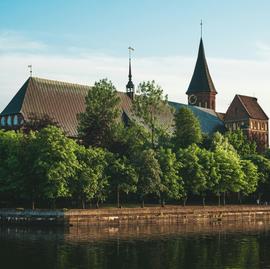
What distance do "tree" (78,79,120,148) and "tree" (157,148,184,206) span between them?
915 centimetres

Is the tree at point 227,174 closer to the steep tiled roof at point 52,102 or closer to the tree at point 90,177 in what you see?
the steep tiled roof at point 52,102

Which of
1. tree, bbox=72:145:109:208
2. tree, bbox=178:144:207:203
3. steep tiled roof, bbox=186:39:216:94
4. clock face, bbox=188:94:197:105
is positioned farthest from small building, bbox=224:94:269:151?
tree, bbox=72:145:109:208

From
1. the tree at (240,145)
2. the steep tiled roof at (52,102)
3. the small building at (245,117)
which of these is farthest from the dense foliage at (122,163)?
the small building at (245,117)

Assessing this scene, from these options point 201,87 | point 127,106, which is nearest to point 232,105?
point 201,87

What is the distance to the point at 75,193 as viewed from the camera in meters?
81.2

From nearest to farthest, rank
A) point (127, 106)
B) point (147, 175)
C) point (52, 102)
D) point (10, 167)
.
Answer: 1. point (10, 167)
2. point (147, 175)
3. point (52, 102)
4. point (127, 106)

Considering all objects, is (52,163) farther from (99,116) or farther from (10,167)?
(99,116)

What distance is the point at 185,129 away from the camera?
107125 mm

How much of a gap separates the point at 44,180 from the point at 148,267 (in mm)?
34623

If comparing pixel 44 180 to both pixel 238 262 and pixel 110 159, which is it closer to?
pixel 110 159

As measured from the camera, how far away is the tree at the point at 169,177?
289 feet

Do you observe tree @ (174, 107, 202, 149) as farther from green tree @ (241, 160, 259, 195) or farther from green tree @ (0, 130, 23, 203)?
green tree @ (0, 130, 23, 203)

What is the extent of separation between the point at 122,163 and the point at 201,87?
294 feet

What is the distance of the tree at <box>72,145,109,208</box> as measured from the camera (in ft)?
258
